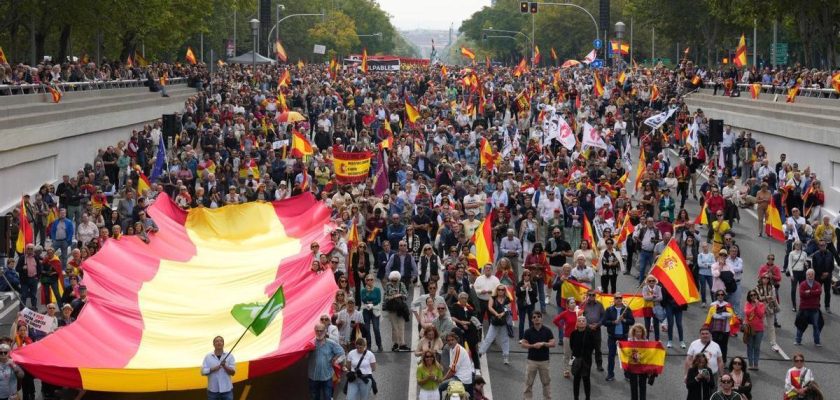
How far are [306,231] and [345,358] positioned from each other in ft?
33.1

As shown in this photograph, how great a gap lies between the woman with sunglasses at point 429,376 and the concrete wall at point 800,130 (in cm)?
1919

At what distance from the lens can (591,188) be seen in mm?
28422

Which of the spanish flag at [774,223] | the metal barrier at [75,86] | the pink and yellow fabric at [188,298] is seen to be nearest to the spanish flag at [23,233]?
the pink and yellow fabric at [188,298]

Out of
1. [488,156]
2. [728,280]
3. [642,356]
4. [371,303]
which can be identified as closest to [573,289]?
[728,280]

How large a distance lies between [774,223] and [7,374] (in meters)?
17.3

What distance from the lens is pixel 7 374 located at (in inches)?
651

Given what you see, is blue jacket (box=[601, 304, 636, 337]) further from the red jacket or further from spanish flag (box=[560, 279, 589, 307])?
the red jacket

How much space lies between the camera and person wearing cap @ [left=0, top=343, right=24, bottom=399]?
16516 mm

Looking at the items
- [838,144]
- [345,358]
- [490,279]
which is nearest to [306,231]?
[490,279]

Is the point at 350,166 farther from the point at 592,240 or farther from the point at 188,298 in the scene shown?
the point at 188,298

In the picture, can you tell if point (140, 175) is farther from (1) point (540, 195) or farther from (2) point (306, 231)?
(1) point (540, 195)

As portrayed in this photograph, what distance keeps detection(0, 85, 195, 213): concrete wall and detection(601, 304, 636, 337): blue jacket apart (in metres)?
16.0

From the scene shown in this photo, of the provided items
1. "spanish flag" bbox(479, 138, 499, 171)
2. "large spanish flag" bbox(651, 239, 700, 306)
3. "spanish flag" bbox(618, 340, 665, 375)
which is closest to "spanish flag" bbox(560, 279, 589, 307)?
"large spanish flag" bbox(651, 239, 700, 306)

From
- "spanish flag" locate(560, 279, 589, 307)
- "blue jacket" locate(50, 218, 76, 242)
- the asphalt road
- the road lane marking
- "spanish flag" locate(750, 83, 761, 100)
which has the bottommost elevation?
the asphalt road
